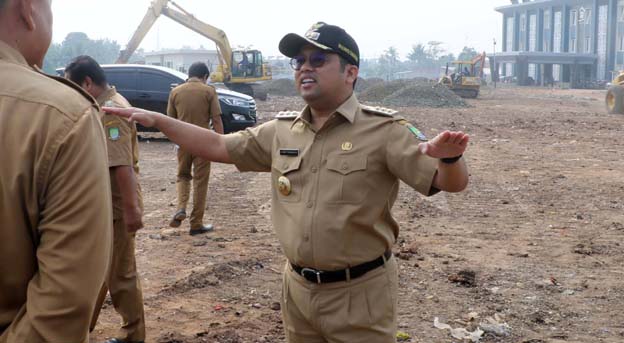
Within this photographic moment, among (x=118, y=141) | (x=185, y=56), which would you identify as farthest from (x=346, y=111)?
(x=185, y=56)

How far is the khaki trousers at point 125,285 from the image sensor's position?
14.7ft

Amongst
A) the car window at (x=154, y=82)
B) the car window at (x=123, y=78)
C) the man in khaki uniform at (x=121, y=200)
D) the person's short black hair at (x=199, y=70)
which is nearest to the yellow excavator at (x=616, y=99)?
the car window at (x=154, y=82)

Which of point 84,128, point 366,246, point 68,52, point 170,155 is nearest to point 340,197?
point 366,246

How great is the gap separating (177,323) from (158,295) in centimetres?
69

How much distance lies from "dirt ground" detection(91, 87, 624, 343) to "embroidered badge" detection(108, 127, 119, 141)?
146 centimetres

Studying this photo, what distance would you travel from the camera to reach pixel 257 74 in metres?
32.8

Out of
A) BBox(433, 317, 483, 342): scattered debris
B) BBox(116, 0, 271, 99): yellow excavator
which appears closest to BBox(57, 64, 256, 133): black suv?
BBox(433, 317, 483, 342): scattered debris

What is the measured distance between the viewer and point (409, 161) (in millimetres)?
2803

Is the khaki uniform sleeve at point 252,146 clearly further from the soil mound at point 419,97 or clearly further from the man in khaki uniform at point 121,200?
the soil mound at point 419,97

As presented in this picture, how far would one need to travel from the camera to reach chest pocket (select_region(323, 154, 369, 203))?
2896 mm

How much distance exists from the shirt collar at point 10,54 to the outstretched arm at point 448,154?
1.38m

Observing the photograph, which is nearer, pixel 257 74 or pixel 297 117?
pixel 297 117

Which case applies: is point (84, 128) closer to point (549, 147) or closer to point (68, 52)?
point (549, 147)

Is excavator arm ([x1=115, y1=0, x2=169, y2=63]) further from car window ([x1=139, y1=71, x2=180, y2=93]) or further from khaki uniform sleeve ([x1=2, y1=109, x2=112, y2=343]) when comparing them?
khaki uniform sleeve ([x1=2, y1=109, x2=112, y2=343])
